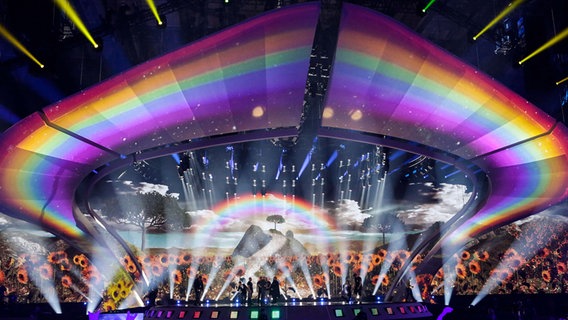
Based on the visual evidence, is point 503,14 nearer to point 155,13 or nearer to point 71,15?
point 155,13

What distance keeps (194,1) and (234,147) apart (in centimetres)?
737

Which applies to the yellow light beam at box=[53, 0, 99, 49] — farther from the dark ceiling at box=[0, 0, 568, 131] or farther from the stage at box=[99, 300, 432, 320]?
the stage at box=[99, 300, 432, 320]

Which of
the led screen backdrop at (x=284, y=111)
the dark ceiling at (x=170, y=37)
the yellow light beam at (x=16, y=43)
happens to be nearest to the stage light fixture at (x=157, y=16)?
the dark ceiling at (x=170, y=37)

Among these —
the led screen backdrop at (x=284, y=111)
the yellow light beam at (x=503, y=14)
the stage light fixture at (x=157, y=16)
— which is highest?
the yellow light beam at (x=503, y=14)

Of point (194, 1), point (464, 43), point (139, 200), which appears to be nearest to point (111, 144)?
point (194, 1)

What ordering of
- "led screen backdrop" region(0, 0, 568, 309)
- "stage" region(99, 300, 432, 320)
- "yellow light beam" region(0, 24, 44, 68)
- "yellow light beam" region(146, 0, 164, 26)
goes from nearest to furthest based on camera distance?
"led screen backdrop" region(0, 0, 568, 309) < "yellow light beam" region(0, 24, 44, 68) < "yellow light beam" region(146, 0, 164, 26) < "stage" region(99, 300, 432, 320)

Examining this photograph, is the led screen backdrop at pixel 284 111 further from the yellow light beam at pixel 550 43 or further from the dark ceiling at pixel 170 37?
the yellow light beam at pixel 550 43

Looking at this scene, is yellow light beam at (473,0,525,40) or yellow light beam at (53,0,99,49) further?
yellow light beam at (473,0,525,40)

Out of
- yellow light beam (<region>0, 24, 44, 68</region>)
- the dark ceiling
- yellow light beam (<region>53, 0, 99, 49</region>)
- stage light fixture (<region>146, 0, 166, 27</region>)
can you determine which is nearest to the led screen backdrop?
the dark ceiling

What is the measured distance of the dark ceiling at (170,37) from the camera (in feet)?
35.0

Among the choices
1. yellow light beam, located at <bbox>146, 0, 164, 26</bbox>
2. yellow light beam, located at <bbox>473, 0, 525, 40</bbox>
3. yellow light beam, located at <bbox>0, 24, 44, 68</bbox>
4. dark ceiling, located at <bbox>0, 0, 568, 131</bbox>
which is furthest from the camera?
yellow light beam, located at <bbox>473, 0, 525, 40</bbox>

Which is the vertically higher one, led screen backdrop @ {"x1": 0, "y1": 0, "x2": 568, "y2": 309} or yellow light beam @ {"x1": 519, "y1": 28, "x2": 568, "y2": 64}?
yellow light beam @ {"x1": 519, "y1": 28, "x2": 568, "y2": 64}

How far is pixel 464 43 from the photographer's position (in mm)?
16094

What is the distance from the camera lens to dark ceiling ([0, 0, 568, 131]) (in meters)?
10.7
